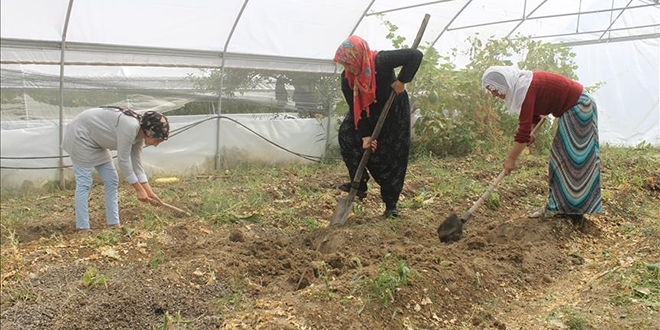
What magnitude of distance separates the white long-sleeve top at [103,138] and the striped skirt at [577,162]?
128 inches

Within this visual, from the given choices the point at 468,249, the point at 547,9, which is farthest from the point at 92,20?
the point at 547,9

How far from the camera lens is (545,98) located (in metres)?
4.48

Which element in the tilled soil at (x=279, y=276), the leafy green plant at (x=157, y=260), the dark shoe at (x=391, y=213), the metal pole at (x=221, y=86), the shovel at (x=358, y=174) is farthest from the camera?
the metal pole at (x=221, y=86)

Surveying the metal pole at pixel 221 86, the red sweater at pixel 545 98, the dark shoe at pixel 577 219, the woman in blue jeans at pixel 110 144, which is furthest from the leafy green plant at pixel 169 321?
the metal pole at pixel 221 86

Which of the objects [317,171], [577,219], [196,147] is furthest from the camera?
[317,171]

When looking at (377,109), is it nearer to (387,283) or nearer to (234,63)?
(387,283)

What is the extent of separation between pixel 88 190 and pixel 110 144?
0.42 metres

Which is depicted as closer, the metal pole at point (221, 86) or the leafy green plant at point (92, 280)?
the leafy green plant at point (92, 280)

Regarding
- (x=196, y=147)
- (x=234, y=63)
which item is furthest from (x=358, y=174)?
(x=234, y=63)

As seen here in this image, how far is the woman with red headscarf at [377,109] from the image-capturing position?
179 inches

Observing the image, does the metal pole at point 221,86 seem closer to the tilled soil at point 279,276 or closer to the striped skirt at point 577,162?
the tilled soil at point 279,276

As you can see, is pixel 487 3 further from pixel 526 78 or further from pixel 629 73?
pixel 526 78

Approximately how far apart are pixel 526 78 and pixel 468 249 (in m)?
1.30

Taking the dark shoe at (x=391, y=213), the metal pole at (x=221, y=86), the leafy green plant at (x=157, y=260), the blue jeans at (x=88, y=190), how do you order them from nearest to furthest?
A: the leafy green plant at (x=157, y=260) < the blue jeans at (x=88, y=190) < the dark shoe at (x=391, y=213) < the metal pole at (x=221, y=86)
